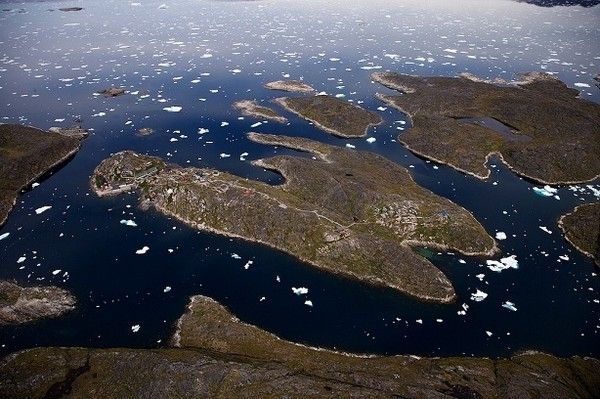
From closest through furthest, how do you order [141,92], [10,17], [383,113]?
[383,113] → [141,92] → [10,17]

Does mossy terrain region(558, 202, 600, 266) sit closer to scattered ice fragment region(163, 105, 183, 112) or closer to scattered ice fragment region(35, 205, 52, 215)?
scattered ice fragment region(35, 205, 52, 215)

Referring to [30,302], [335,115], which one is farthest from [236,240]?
[335,115]

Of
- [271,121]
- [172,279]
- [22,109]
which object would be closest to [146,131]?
[271,121]

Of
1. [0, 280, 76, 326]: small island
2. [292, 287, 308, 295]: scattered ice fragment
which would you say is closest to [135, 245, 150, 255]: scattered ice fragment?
[0, 280, 76, 326]: small island

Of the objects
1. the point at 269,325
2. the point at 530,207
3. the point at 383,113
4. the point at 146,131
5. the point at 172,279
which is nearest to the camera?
the point at 269,325

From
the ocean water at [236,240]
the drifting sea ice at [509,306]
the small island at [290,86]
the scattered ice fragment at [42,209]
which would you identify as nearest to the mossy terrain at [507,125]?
the ocean water at [236,240]

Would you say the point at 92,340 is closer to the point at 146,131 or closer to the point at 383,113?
the point at 146,131

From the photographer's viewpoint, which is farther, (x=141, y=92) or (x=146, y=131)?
(x=141, y=92)
